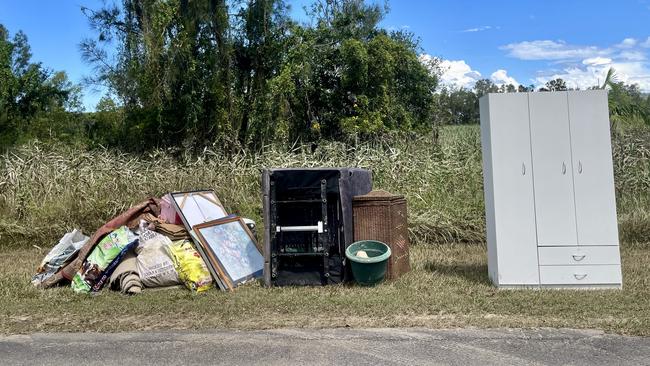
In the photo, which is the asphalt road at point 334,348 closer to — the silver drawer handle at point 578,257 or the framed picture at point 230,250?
the silver drawer handle at point 578,257

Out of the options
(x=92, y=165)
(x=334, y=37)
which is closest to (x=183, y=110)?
(x=92, y=165)

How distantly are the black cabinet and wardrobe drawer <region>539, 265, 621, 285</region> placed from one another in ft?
8.25

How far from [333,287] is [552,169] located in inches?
122

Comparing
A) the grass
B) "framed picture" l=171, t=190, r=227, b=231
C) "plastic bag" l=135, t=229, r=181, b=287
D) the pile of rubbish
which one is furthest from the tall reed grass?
"plastic bag" l=135, t=229, r=181, b=287

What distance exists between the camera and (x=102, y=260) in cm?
733

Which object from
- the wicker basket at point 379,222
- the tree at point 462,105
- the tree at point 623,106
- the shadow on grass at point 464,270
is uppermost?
the tree at point 462,105

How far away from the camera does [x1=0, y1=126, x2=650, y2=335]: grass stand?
5.58m


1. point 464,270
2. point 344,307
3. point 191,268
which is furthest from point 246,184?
point 344,307

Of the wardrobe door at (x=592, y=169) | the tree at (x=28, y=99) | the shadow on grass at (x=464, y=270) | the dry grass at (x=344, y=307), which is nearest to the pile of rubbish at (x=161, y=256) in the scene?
the dry grass at (x=344, y=307)

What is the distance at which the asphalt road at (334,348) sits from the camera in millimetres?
4402

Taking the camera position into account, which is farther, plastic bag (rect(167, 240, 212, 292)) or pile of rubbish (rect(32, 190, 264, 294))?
pile of rubbish (rect(32, 190, 264, 294))

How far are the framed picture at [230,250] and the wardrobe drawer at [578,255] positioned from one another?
3.83 meters

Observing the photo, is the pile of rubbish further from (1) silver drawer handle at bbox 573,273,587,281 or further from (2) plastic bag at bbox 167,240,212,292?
(1) silver drawer handle at bbox 573,273,587,281

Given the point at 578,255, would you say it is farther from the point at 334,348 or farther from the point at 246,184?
the point at 246,184
